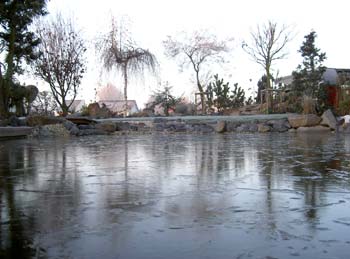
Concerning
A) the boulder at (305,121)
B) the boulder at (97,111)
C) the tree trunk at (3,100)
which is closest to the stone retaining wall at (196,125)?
the boulder at (305,121)

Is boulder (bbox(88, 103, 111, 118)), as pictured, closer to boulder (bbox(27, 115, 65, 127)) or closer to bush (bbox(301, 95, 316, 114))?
boulder (bbox(27, 115, 65, 127))

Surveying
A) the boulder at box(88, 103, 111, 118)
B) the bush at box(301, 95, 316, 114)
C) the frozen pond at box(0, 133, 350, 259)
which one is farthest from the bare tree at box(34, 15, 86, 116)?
the frozen pond at box(0, 133, 350, 259)

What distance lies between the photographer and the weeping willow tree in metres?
25.6

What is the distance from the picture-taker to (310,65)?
74.5 feet

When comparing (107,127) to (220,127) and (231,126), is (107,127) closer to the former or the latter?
(220,127)

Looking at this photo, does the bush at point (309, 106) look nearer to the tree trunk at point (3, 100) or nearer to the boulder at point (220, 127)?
the boulder at point (220, 127)

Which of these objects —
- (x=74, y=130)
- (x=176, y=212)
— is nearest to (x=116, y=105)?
(x=74, y=130)

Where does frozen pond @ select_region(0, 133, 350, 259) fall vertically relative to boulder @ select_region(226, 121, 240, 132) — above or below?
below

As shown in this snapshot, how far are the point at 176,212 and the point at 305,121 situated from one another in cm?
1496

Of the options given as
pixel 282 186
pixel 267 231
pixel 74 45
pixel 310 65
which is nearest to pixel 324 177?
pixel 282 186

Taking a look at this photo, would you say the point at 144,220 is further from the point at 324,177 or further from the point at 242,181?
the point at 324,177

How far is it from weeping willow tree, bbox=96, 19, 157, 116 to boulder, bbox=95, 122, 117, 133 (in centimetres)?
772

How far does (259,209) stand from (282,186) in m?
1.08

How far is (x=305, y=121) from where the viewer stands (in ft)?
56.6
